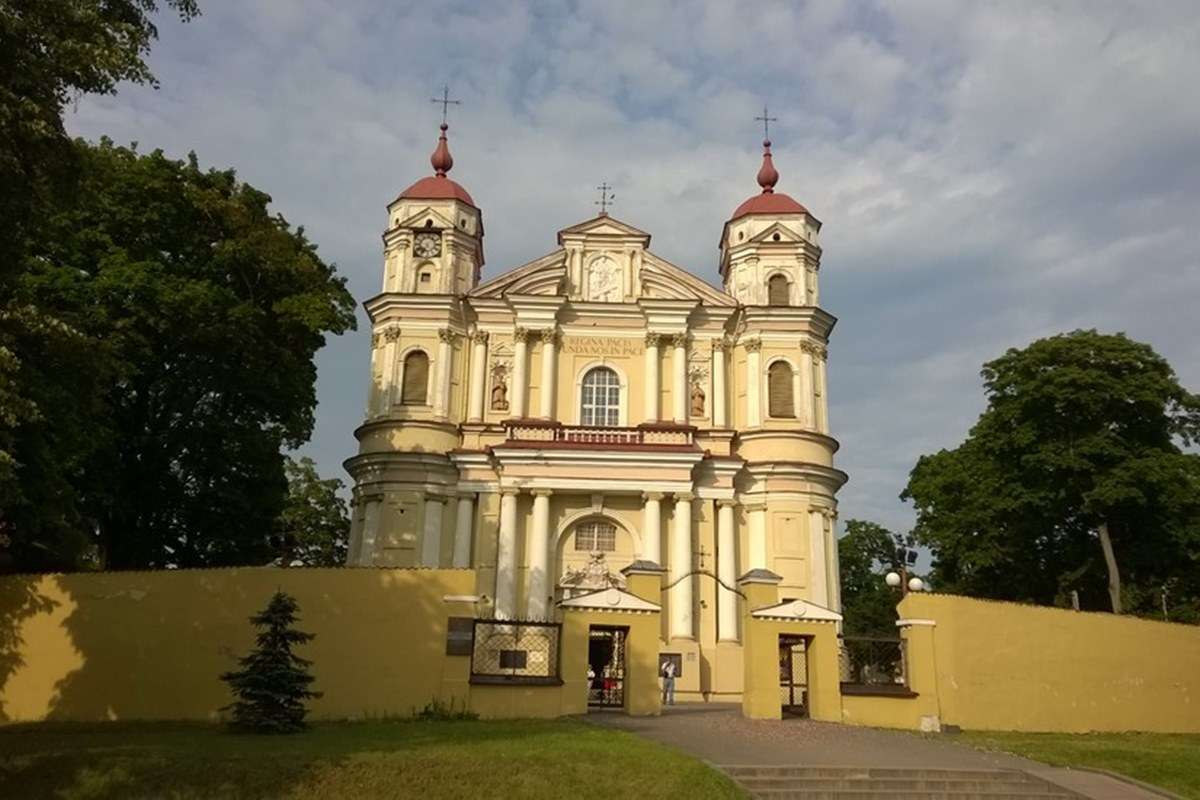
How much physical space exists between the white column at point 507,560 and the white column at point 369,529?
3811 mm

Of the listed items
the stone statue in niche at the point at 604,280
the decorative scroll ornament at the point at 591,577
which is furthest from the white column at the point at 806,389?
the decorative scroll ornament at the point at 591,577

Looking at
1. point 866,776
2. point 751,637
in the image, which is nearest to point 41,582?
point 751,637

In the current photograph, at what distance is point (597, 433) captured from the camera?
98.3ft

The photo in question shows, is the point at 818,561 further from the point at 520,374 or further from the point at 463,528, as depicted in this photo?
the point at 520,374

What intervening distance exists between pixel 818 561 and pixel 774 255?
10421mm

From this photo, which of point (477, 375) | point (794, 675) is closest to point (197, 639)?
point (794, 675)

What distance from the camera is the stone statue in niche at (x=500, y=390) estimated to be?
31.7m

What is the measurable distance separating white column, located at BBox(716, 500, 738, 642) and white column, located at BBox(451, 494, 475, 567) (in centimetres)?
730

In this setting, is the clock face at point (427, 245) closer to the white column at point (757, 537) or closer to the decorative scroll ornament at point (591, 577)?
the decorative scroll ornament at point (591, 577)

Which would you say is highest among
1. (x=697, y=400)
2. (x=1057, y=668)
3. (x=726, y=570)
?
(x=697, y=400)

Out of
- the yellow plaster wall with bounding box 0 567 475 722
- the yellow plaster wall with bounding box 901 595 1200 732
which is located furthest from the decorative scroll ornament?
the yellow plaster wall with bounding box 0 567 475 722

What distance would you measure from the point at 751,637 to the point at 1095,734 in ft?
21.6

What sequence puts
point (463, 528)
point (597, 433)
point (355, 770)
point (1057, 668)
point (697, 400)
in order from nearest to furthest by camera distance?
point (355, 770), point (1057, 668), point (463, 528), point (597, 433), point (697, 400)

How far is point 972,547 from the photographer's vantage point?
33969 millimetres
